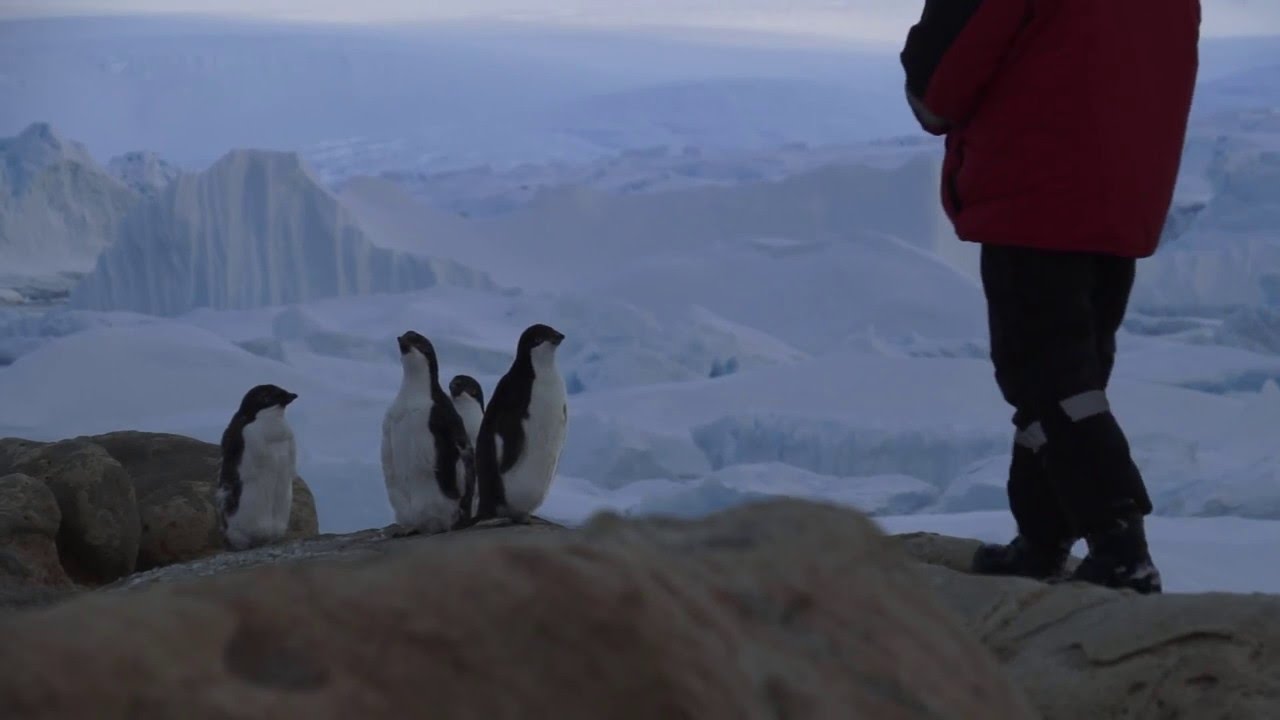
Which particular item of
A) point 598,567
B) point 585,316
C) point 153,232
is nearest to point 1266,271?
point 585,316

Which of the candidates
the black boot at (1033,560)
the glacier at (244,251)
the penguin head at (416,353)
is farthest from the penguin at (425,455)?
the glacier at (244,251)

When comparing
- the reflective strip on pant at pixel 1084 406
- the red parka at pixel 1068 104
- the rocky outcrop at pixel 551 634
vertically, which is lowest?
the reflective strip on pant at pixel 1084 406

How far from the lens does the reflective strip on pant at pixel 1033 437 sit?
209 centimetres

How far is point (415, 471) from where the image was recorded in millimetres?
3734

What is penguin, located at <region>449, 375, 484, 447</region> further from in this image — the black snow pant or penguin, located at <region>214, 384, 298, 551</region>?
the black snow pant

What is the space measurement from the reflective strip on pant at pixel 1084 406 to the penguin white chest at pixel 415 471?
213cm

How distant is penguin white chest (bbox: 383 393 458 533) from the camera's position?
3732mm

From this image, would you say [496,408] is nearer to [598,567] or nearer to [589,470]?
[598,567]

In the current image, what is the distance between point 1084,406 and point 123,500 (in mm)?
3427

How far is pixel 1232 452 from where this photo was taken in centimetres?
729

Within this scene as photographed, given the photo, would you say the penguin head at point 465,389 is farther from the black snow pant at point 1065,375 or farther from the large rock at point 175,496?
the black snow pant at point 1065,375

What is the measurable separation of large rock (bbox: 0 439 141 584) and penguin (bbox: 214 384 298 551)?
47cm

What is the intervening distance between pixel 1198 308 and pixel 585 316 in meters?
5.56

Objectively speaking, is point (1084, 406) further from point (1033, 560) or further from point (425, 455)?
point (425, 455)
